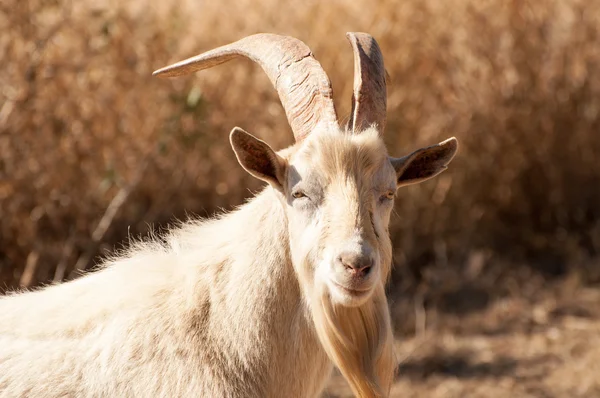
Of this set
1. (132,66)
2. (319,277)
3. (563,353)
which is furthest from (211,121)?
(319,277)

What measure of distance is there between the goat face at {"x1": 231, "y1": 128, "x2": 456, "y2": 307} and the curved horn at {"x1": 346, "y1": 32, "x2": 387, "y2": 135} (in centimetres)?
15

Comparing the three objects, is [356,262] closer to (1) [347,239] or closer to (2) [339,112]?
(1) [347,239]

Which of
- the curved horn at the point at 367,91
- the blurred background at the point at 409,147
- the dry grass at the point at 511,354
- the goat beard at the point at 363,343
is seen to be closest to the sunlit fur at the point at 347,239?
the goat beard at the point at 363,343

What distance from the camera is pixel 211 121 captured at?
28.8 ft

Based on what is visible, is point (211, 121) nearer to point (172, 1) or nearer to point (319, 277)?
point (172, 1)

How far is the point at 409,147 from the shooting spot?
940 cm

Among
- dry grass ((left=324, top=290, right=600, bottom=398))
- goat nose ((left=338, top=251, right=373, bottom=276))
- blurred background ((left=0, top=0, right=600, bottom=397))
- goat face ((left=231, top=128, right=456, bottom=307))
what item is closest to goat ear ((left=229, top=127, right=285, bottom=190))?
goat face ((left=231, top=128, right=456, bottom=307))

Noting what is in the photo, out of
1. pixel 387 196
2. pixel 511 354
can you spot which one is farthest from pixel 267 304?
pixel 511 354

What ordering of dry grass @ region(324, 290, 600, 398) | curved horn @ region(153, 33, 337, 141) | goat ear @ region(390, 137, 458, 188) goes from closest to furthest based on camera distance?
curved horn @ region(153, 33, 337, 141), goat ear @ region(390, 137, 458, 188), dry grass @ region(324, 290, 600, 398)

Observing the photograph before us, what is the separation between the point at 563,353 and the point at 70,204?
460cm

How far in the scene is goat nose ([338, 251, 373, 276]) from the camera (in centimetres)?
338

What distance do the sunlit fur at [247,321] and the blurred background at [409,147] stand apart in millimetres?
2971

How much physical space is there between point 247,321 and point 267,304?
0.36 ft

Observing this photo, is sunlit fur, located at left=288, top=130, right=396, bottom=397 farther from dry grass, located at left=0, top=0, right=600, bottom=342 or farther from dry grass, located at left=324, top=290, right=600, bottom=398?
dry grass, located at left=324, top=290, right=600, bottom=398
